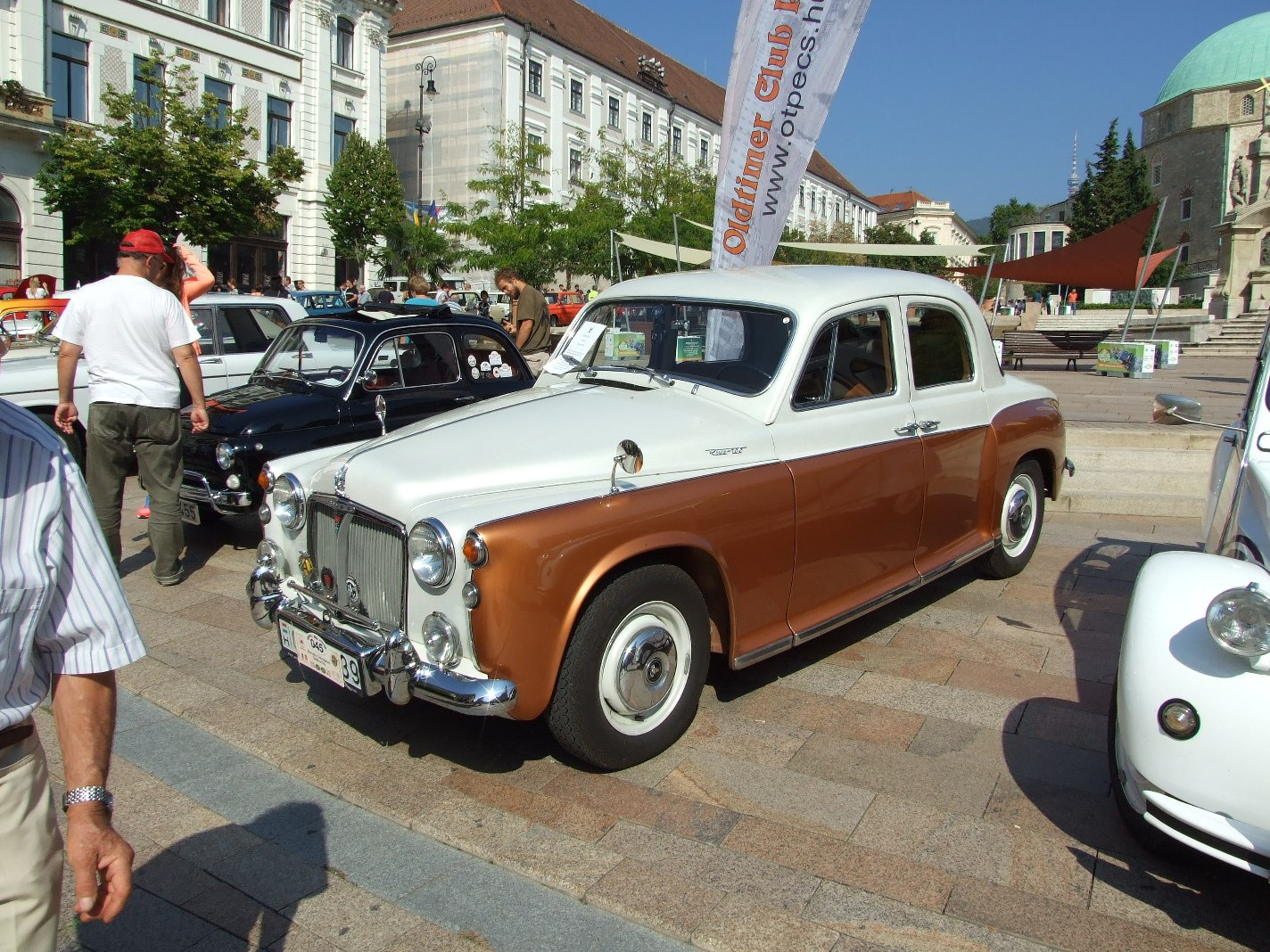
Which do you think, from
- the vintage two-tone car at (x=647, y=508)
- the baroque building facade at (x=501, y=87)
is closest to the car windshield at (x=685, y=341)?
the vintage two-tone car at (x=647, y=508)

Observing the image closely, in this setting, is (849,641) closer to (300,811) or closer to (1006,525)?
(1006,525)

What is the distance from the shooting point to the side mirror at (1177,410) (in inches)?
154

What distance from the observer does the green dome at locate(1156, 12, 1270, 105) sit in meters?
75.1

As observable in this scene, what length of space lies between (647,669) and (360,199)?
117 ft

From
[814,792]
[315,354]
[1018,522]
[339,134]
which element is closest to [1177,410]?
[814,792]

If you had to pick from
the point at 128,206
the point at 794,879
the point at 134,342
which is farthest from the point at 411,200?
the point at 794,879

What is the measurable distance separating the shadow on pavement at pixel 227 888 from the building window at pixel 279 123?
37.9 meters

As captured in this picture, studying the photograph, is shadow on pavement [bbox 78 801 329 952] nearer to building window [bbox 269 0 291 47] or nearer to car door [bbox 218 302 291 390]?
car door [bbox 218 302 291 390]

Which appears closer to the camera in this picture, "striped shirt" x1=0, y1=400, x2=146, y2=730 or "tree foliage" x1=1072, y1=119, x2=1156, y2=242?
"striped shirt" x1=0, y1=400, x2=146, y2=730

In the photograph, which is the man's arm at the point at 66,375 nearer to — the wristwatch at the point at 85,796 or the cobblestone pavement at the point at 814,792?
the cobblestone pavement at the point at 814,792

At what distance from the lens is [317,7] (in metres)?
37.7

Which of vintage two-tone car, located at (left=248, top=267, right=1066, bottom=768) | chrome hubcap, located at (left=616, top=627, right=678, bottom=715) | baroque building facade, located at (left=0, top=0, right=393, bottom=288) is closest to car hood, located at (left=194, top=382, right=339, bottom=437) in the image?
vintage two-tone car, located at (left=248, top=267, right=1066, bottom=768)

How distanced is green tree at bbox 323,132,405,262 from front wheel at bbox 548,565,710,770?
35.6 meters

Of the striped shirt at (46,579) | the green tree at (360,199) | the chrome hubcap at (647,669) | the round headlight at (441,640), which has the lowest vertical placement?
the chrome hubcap at (647,669)
